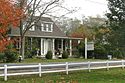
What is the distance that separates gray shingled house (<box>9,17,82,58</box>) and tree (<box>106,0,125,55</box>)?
25089 millimetres

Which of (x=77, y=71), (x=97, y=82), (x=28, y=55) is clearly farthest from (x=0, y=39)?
(x=28, y=55)

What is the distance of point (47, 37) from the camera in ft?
173

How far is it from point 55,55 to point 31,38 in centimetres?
474

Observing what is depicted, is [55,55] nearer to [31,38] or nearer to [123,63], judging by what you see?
[31,38]

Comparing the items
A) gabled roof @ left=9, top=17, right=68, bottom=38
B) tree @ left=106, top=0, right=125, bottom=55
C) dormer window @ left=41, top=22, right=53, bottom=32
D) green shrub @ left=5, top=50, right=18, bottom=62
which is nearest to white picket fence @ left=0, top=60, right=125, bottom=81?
tree @ left=106, top=0, right=125, bottom=55

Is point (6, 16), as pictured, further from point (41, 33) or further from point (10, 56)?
point (41, 33)

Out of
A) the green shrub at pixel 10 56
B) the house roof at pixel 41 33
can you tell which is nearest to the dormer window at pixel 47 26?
the house roof at pixel 41 33

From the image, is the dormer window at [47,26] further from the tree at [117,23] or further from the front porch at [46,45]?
the tree at [117,23]

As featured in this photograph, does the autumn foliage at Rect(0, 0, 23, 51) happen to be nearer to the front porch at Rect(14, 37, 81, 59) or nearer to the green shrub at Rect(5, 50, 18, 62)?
the green shrub at Rect(5, 50, 18, 62)

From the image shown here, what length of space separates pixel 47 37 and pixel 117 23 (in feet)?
93.5

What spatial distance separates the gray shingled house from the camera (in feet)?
167

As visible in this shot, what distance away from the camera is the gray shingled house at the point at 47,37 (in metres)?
51.0

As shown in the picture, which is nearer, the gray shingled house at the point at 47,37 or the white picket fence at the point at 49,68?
the white picket fence at the point at 49,68

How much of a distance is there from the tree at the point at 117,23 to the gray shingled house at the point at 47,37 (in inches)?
988
